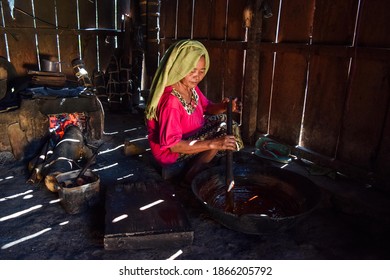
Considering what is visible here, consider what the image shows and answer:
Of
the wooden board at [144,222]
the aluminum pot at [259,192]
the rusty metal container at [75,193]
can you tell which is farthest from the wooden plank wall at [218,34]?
the rusty metal container at [75,193]

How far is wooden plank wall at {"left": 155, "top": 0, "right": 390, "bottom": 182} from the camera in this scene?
120 inches

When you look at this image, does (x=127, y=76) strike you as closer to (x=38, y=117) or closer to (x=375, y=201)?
(x=38, y=117)

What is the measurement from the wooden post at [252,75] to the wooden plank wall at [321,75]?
0.03m

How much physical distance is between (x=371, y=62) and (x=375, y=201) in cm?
133

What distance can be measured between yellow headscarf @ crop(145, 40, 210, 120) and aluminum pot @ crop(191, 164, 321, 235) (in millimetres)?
869

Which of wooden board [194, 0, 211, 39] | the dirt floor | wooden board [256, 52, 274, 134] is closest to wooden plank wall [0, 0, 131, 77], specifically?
wooden board [194, 0, 211, 39]

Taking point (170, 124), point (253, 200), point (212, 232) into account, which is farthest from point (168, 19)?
point (212, 232)

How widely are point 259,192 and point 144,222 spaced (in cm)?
116

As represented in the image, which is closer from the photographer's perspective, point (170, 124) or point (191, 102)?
point (170, 124)

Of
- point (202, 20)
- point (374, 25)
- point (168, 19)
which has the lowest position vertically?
point (374, 25)

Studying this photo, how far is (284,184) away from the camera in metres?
2.92

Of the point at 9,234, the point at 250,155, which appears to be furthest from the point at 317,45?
the point at 9,234

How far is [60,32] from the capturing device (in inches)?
307

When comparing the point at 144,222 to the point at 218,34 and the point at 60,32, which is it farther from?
the point at 60,32
